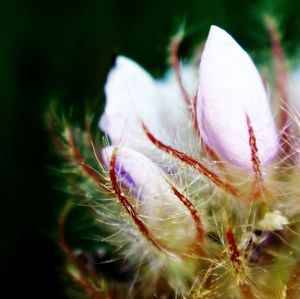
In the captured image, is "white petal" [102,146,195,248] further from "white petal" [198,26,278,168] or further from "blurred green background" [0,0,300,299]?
"blurred green background" [0,0,300,299]

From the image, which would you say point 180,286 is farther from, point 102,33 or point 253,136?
point 102,33

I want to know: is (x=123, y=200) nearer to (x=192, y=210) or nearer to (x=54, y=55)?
(x=192, y=210)

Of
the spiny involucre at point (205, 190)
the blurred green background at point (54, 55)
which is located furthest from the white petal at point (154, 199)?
the blurred green background at point (54, 55)

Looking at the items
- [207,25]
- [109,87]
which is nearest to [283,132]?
[109,87]

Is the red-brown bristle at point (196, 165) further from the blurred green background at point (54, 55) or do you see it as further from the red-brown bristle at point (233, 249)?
the blurred green background at point (54, 55)

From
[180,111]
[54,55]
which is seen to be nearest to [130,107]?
[180,111]
